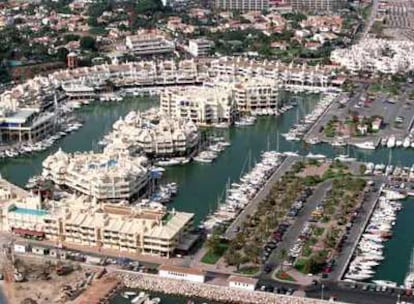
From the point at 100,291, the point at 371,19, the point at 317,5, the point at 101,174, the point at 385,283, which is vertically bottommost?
the point at 385,283

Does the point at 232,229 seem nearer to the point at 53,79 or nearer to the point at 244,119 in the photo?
the point at 244,119

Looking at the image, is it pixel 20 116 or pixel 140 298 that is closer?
pixel 140 298

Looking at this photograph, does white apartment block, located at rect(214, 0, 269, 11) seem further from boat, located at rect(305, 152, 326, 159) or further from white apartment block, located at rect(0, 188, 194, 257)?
white apartment block, located at rect(0, 188, 194, 257)

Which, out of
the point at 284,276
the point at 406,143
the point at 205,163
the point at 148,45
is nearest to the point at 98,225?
the point at 284,276

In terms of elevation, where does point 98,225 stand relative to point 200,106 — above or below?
below

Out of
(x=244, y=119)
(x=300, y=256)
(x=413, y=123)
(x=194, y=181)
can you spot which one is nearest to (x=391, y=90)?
(x=413, y=123)

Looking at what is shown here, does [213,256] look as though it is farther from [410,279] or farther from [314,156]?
[314,156]

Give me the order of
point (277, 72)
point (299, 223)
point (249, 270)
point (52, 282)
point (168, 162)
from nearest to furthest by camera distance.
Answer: point (52, 282)
point (249, 270)
point (299, 223)
point (168, 162)
point (277, 72)
